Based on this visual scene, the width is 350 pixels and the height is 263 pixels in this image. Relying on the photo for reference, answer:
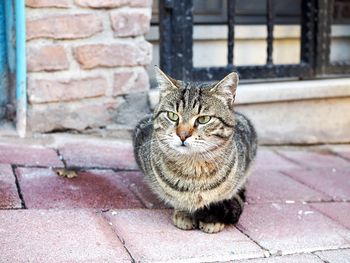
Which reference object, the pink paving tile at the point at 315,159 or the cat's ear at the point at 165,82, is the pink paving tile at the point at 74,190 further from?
the pink paving tile at the point at 315,159

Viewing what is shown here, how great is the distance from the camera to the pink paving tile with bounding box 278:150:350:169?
11.6 feet

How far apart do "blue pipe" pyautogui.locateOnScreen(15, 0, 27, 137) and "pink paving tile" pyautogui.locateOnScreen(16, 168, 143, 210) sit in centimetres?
48

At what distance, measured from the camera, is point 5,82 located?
3217 mm

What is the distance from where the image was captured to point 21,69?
120 inches

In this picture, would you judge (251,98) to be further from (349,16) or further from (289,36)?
(349,16)

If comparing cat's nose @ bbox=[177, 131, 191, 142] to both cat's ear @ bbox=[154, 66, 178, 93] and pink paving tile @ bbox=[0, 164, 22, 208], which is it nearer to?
cat's ear @ bbox=[154, 66, 178, 93]

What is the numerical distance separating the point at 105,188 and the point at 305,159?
4.82ft

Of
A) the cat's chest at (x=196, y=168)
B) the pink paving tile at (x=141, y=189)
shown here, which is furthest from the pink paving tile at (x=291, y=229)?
the pink paving tile at (x=141, y=189)

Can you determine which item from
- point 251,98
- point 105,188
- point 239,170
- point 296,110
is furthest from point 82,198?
point 296,110

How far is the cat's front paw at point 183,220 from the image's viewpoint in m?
2.31

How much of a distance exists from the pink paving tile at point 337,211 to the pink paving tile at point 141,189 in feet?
2.39

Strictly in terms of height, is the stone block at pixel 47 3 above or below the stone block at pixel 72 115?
above

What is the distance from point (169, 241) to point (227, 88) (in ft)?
2.12

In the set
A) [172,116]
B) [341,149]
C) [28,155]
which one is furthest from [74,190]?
[341,149]
